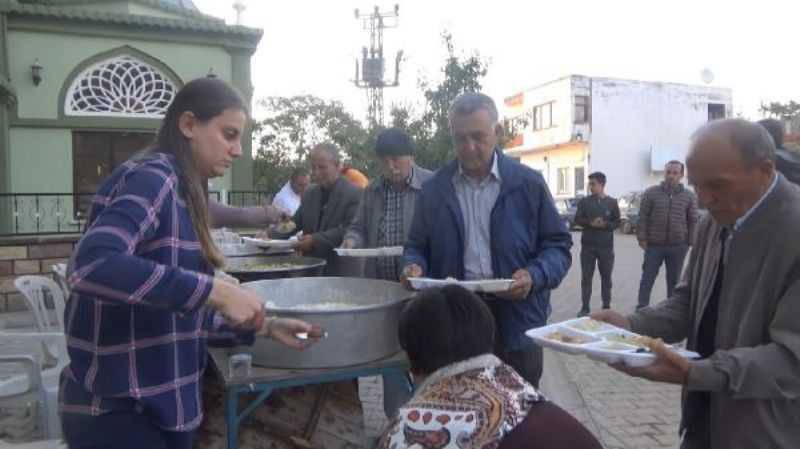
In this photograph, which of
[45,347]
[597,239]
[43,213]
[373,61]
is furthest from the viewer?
[373,61]

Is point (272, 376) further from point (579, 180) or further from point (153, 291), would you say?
point (579, 180)

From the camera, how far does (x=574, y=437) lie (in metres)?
1.37

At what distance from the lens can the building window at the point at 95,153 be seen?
34.7 feet

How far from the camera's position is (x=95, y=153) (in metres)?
10.6

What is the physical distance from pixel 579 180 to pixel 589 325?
3131cm

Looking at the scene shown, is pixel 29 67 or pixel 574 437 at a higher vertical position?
pixel 29 67

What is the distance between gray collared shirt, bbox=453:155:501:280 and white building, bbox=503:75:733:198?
29.1 m

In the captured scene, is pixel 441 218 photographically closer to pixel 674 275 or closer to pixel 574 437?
pixel 574 437

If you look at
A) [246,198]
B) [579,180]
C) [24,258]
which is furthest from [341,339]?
[579,180]

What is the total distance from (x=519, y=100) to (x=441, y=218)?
35.2m

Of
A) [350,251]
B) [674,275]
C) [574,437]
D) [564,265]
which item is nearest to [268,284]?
[350,251]

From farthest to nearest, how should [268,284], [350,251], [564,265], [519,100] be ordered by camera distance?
1. [519,100]
2. [350,251]
3. [268,284]
4. [564,265]

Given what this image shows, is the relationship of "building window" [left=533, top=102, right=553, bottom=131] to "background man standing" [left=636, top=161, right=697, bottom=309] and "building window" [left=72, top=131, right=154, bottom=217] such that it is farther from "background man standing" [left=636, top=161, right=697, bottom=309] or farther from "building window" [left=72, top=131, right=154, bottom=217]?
"background man standing" [left=636, top=161, right=697, bottom=309]

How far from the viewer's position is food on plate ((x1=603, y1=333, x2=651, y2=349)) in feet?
5.78
